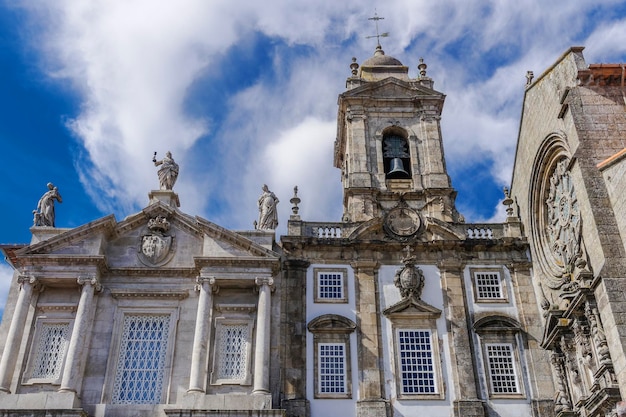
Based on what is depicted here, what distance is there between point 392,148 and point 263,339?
10.1 m

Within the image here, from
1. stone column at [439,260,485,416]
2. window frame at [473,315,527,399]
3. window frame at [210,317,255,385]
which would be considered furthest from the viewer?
window frame at [473,315,527,399]

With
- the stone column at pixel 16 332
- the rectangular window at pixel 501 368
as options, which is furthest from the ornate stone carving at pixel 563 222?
the stone column at pixel 16 332

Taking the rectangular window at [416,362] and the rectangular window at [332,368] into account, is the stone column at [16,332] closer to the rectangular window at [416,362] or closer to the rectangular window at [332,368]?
the rectangular window at [332,368]

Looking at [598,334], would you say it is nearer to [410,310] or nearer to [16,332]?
[410,310]

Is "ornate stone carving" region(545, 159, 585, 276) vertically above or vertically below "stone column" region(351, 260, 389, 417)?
above

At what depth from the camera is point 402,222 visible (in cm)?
2461

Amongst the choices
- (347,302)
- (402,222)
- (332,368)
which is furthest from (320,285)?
(402,222)

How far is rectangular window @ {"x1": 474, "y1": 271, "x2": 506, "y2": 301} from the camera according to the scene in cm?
2308

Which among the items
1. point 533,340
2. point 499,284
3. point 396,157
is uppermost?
point 396,157

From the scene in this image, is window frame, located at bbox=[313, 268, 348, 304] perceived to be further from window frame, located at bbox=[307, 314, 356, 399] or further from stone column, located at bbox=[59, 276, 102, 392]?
stone column, located at bbox=[59, 276, 102, 392]

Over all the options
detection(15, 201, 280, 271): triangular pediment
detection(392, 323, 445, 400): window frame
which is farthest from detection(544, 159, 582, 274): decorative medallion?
detection(15, 201, 280, 271): triangular pediment

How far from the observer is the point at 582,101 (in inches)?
787

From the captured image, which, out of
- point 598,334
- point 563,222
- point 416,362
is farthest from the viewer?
point 416,362

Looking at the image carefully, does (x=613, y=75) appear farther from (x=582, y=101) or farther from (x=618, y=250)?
(x=618, y=250)
